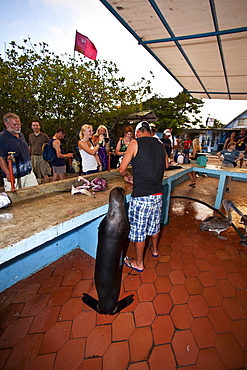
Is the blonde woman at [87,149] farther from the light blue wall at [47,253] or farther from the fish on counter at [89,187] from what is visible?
the light blue wall at [47,253]

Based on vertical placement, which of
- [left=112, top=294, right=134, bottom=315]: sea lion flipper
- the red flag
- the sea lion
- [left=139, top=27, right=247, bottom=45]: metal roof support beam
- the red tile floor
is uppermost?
the red flag

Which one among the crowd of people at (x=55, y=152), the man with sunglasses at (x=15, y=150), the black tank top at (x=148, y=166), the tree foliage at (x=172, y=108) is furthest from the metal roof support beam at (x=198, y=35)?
the tree foliage at (x=172, y=108)

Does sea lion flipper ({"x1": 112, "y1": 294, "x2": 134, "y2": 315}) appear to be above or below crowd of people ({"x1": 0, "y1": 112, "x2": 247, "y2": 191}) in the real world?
below

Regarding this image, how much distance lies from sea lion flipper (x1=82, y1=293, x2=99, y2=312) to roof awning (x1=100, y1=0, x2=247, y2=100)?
397cm

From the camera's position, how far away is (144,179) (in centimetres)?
223

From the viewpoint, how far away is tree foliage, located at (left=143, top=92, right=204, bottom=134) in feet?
62.3

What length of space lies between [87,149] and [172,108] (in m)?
19.4

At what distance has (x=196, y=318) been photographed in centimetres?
198

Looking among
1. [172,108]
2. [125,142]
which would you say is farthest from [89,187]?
[172,108]

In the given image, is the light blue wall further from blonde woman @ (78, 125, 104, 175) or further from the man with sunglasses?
blonde woman @ (78, 125, 104, 175)

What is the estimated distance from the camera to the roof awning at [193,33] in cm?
237

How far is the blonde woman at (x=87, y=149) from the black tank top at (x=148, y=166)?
1683 millimetres

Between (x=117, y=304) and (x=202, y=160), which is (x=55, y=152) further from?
(x=202, y=160)

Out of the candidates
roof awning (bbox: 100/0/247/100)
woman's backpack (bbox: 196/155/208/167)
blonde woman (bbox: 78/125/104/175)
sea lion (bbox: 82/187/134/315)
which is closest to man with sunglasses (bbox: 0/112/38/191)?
blonde woman (bbox: 78/125/104/175)
